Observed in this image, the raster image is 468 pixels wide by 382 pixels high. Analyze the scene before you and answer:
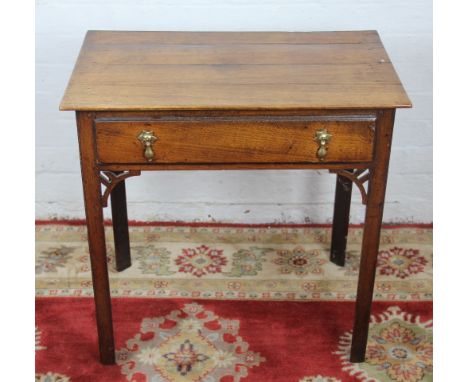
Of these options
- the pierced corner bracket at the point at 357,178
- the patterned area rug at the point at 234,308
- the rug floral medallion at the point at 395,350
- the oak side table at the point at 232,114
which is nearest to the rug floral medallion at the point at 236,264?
the patterned area rug at the point at 234,308

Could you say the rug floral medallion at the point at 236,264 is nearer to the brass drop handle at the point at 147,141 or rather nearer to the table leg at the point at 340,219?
the table leg at the point at 340,219

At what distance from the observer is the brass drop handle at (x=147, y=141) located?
2228 millimetres

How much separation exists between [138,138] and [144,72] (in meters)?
0.24

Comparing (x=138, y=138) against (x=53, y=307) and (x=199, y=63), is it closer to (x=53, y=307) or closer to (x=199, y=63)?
(x=199, y=63)

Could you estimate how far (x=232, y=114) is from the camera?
2.21 m

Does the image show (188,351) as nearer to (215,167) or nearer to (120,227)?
(120,227)

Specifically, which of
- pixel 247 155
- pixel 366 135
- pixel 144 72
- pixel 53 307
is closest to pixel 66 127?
pixel 53 307

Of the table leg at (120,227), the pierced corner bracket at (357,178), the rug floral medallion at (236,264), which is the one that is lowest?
the rug floral medallion at (236,264)

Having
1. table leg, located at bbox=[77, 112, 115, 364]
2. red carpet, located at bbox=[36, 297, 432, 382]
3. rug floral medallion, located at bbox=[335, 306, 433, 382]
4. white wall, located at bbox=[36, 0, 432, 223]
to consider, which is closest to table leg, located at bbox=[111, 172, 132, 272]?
red carpet, located at bbox=[36, 297, 432, 382]

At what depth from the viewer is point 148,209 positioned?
3.35 meters

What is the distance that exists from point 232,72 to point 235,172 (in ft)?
3.03

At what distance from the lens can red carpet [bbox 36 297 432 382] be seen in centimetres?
265

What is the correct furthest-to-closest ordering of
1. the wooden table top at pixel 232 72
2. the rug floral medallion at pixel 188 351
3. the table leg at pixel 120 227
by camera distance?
the table leg at pixel 120 227, the rug floral medallion at pixel 188 351, the wooden table top at pixel 232 72

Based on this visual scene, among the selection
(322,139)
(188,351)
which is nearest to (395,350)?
(188,351)
